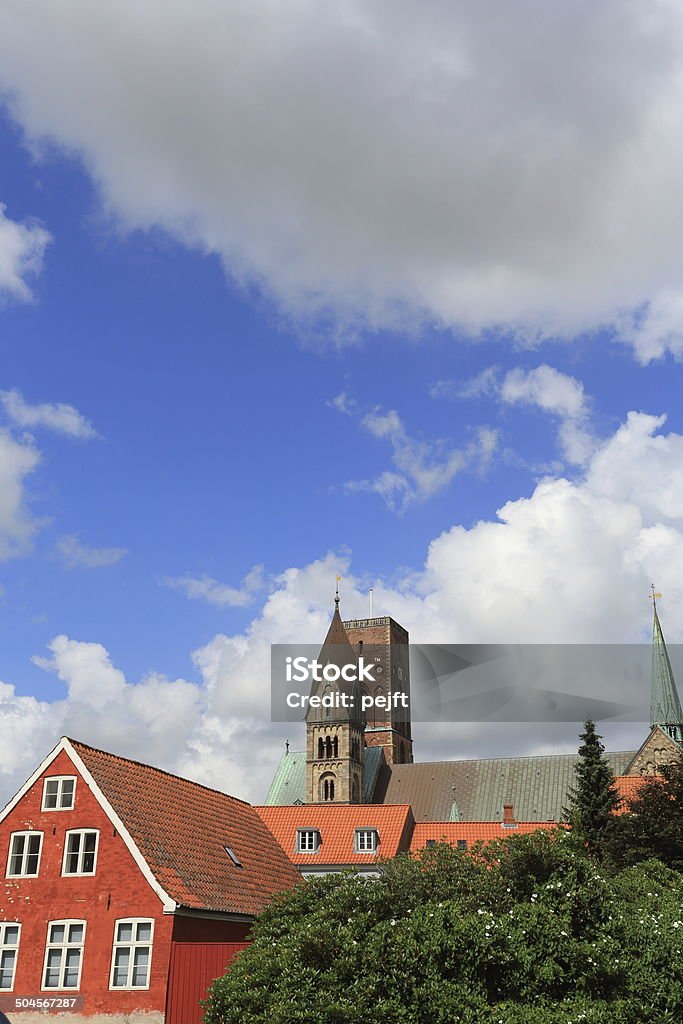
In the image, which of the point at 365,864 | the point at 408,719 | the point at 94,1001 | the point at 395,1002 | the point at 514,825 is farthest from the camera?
the point at 408,719

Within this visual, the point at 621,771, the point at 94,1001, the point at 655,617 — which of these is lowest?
the point at 94,1001

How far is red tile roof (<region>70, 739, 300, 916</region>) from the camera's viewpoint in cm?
3023

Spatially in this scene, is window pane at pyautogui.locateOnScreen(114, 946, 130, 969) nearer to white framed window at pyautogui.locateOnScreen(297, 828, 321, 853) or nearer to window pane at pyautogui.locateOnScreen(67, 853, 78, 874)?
window pane at pyautogui.locateOnScreen(67, 853, 78, 874)

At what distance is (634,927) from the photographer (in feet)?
74.3

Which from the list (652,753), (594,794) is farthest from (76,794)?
(652,753)

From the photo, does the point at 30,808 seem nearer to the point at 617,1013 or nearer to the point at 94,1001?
the point at 94,1001

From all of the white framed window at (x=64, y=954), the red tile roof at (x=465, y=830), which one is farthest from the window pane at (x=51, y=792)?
the red tile roof at (x=465, y=830)

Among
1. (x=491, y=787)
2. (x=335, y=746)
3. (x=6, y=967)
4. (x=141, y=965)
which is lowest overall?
(x=6, y=967)

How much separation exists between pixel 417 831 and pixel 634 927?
142 ft

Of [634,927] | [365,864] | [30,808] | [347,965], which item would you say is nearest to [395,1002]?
[347,965]

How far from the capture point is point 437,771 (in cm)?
9569

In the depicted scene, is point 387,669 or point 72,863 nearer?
point 72,863

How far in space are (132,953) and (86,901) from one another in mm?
2464

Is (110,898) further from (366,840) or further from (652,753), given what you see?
(652,753)
